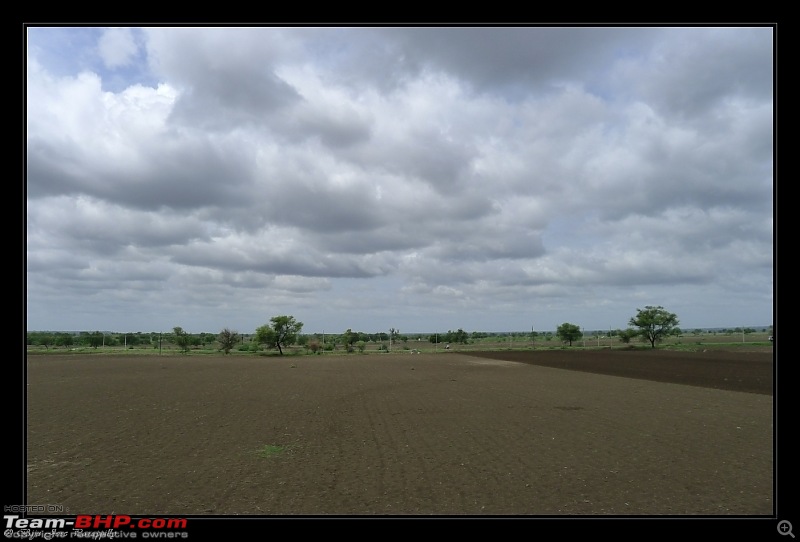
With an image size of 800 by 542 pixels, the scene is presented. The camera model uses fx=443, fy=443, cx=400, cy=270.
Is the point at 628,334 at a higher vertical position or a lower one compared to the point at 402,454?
lower

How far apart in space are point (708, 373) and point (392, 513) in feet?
109

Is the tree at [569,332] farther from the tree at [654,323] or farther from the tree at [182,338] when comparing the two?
the tree at [182,338]

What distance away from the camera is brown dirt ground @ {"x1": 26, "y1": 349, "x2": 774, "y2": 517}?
7480 millimetres

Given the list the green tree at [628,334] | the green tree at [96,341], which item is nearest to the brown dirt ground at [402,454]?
the green tree at [628,334]

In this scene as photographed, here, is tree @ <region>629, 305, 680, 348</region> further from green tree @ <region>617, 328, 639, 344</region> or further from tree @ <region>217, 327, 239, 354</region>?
tree @ <region>217, 327, 239, 354</region>

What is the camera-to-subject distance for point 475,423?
14.3 meters

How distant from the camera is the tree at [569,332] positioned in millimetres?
97188
